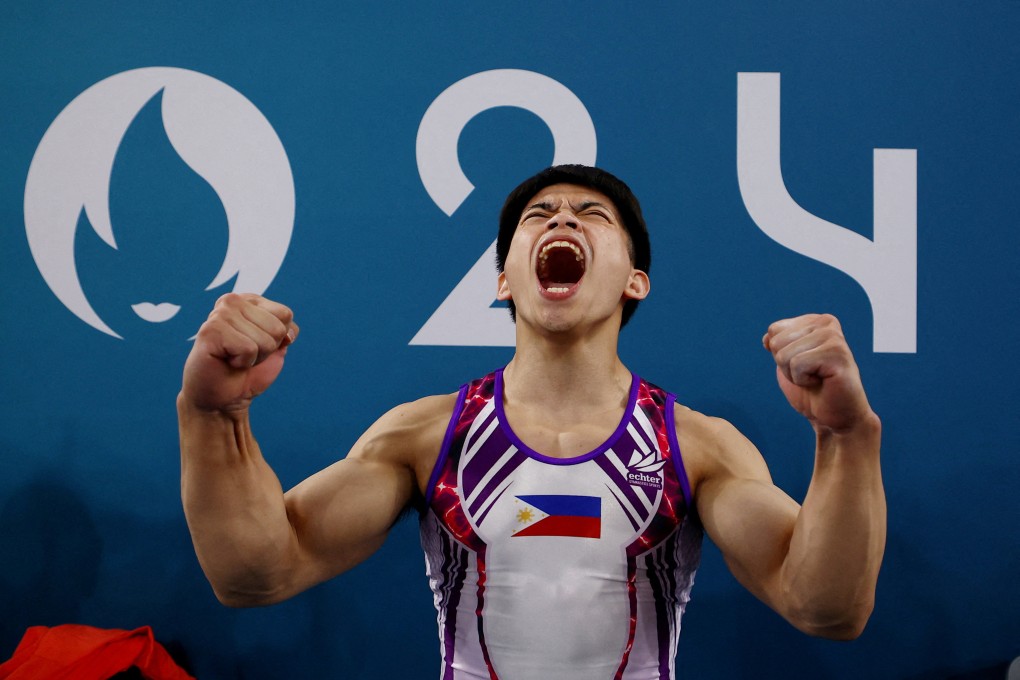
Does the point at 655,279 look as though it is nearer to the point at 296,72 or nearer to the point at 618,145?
the point at 618,145

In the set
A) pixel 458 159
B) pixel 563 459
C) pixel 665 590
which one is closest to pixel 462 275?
pixel 458 159

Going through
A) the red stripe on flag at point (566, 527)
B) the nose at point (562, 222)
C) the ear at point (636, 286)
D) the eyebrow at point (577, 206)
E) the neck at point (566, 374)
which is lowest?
the red stripe on flag at point (566, 527)

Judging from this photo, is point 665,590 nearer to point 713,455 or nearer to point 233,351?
point 713,455

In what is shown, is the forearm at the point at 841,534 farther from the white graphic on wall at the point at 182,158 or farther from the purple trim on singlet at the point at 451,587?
the white graphic on wall at the point at 182,158

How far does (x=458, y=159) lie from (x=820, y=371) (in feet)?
4.48

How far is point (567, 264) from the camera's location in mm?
1429

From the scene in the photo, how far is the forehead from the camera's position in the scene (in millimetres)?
1482

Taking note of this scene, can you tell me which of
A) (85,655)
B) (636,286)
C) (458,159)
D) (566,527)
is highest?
(458,159)

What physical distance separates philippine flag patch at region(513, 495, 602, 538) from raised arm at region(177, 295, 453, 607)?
0.20 meters

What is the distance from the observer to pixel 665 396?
1.45 meters

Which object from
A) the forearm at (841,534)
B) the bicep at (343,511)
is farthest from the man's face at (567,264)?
the forearm at (841,534)

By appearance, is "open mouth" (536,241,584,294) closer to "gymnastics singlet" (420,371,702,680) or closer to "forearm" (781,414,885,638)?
"gymnastics singlet" (420,371,702,680)

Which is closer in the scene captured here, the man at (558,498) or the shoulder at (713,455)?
the man at (558,498)

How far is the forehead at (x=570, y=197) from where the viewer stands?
1.48 meters
